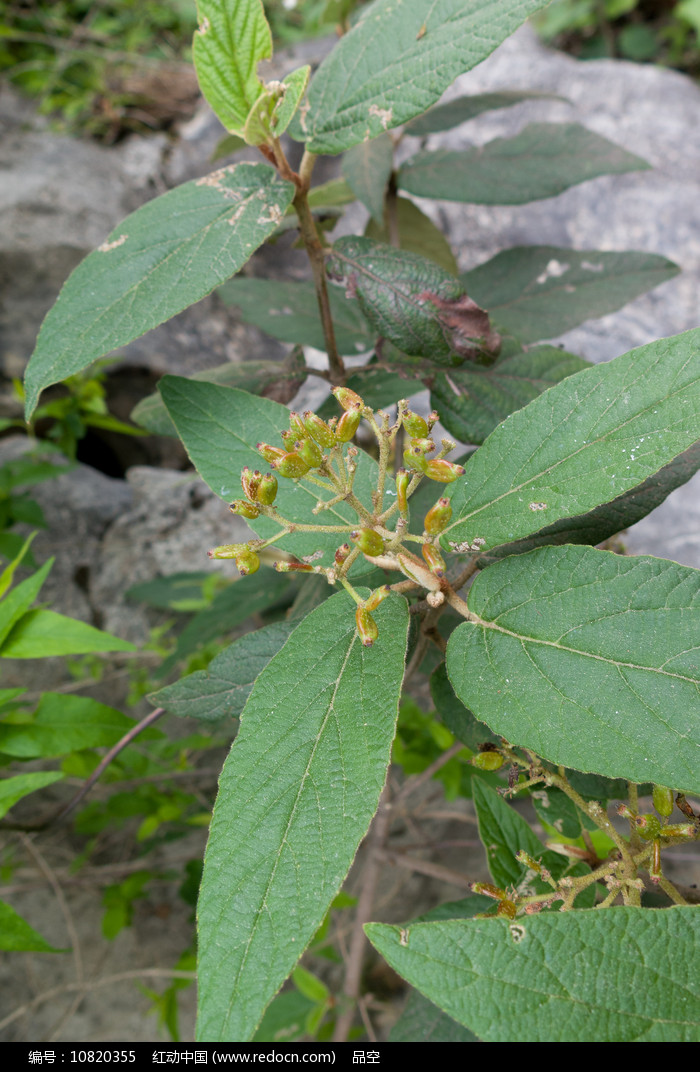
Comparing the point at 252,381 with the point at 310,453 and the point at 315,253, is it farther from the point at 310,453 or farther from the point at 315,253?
the point at 310,453

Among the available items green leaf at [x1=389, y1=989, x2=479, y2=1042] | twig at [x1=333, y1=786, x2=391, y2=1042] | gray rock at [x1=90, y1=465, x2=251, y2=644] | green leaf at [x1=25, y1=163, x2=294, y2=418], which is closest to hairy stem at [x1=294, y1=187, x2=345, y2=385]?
green leaf at [x1=25, y1=163, x2=294, y2=418]

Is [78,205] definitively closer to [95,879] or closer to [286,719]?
[95,879]

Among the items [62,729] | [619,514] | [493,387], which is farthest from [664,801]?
[62,729]

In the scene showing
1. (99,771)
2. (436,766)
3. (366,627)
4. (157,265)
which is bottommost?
(436,766)

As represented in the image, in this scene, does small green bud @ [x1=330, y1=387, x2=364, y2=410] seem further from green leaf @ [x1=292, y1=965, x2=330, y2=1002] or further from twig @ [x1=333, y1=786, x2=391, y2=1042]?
green leaf @ [x1=292, y1=965, x2=330, y2=1002]

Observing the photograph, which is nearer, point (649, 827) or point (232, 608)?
point (649, 827)

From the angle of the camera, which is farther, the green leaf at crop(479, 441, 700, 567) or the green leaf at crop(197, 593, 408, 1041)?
the green leaf at crop(479, 441, 700, 567)

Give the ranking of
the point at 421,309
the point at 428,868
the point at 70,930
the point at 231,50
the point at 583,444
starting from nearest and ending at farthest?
1. the point at 583,444
2. the point at 231,50
3. the point at 421,309
4. the point at 428,868
5. the point at 70,930
